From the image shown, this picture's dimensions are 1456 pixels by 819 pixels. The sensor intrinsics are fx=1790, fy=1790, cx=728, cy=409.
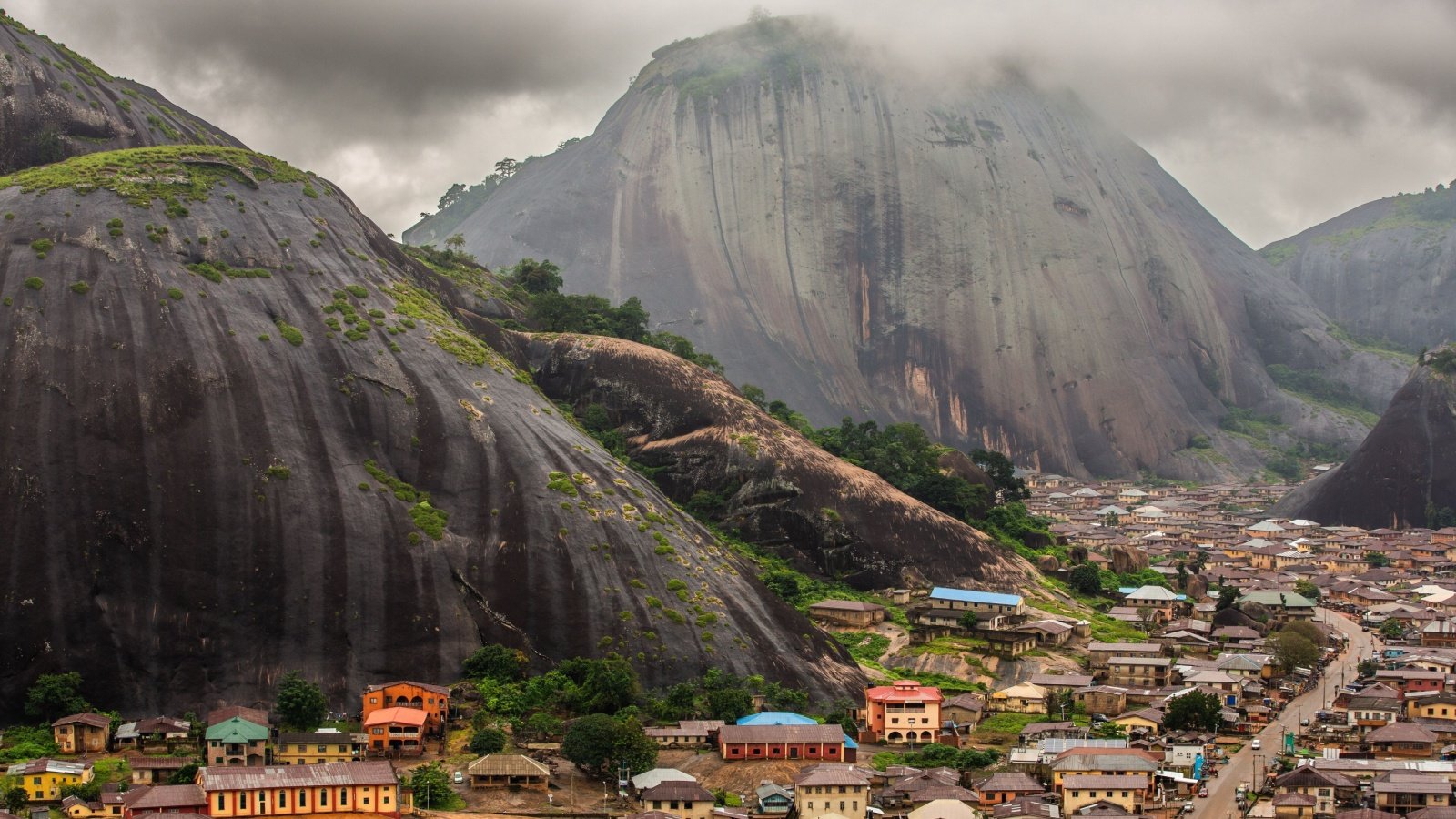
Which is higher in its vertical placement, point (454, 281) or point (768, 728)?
point (454, 281)

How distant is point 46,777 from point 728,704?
70.2 feet

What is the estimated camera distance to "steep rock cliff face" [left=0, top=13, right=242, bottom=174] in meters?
80.2

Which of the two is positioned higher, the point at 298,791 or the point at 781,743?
the point at 781,743

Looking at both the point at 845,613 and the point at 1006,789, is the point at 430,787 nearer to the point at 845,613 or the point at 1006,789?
the point at 1006,789

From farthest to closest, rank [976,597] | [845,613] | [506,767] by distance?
[976,597] → [845,613] → [506,767]

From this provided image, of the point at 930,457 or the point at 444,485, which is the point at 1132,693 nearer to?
the point at 444,485

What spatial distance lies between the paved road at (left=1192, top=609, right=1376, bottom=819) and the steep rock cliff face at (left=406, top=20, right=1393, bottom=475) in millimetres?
79358

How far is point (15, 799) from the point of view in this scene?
45.8 meters

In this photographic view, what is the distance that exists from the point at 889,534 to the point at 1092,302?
99135 mm

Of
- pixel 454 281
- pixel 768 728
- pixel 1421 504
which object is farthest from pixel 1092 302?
pixel 768 728

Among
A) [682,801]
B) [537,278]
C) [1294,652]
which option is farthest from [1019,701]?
[537,278]

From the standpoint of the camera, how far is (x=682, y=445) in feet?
280

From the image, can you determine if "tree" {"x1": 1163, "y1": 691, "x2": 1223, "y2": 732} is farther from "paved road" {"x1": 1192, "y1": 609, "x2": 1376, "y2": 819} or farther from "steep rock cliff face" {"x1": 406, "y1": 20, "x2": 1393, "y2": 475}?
A: "steep rock cliff face" {"x1": 406, "y1": 20, "x2": 1393, "y2": 475}

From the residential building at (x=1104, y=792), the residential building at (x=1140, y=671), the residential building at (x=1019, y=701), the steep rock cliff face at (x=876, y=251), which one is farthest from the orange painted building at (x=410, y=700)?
the steep rock cliff face at (x=876, y=251)
